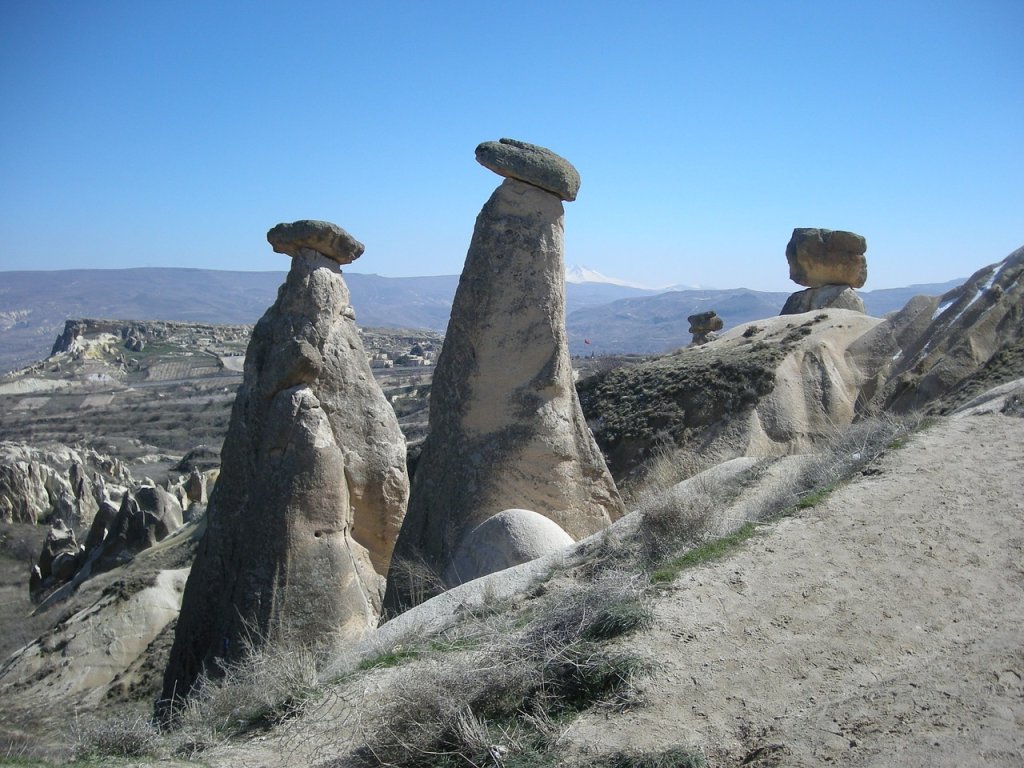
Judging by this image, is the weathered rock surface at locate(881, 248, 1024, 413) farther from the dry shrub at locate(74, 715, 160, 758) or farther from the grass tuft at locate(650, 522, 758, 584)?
the dry shrub at locate(74, 715, 160, 758)

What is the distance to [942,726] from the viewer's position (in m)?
3.74

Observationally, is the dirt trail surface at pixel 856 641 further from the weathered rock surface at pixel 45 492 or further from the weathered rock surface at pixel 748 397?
the weathered rock surface at pixel 45 492

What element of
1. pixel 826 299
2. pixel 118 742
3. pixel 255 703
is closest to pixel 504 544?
pixel 255 703

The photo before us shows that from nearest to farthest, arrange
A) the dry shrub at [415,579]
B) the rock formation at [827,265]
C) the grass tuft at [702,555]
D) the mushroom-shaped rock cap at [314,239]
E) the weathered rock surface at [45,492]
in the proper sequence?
the grass tuft at [702,555] → the dry shrub at [415,579] → the mushroom-shaped rock cap at [314,239] → the rock formation at [827,265] → the weathered rock surface at [45,492]

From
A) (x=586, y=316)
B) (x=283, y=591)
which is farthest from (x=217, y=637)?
(x=586, y=316)

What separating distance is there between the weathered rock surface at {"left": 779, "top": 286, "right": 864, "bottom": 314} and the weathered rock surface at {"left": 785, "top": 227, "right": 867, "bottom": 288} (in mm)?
211

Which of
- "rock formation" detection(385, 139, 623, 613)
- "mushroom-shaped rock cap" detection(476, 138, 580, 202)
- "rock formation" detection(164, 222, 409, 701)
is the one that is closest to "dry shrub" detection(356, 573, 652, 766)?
"rock formation" detection(385, 139, 623, 613)

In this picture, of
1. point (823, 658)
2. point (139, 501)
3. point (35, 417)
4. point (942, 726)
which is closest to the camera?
point (942, 726)

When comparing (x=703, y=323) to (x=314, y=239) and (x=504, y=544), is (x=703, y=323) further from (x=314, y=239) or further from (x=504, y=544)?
(x=504, y=544)

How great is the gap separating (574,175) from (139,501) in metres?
11.6

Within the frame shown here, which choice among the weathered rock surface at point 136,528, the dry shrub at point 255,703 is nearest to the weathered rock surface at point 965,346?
the dry shrub at point 255,703

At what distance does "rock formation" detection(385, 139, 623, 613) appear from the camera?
25.8 ft

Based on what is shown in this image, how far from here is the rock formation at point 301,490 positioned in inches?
309

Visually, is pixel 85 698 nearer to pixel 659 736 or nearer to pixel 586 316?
pixel 659 736
